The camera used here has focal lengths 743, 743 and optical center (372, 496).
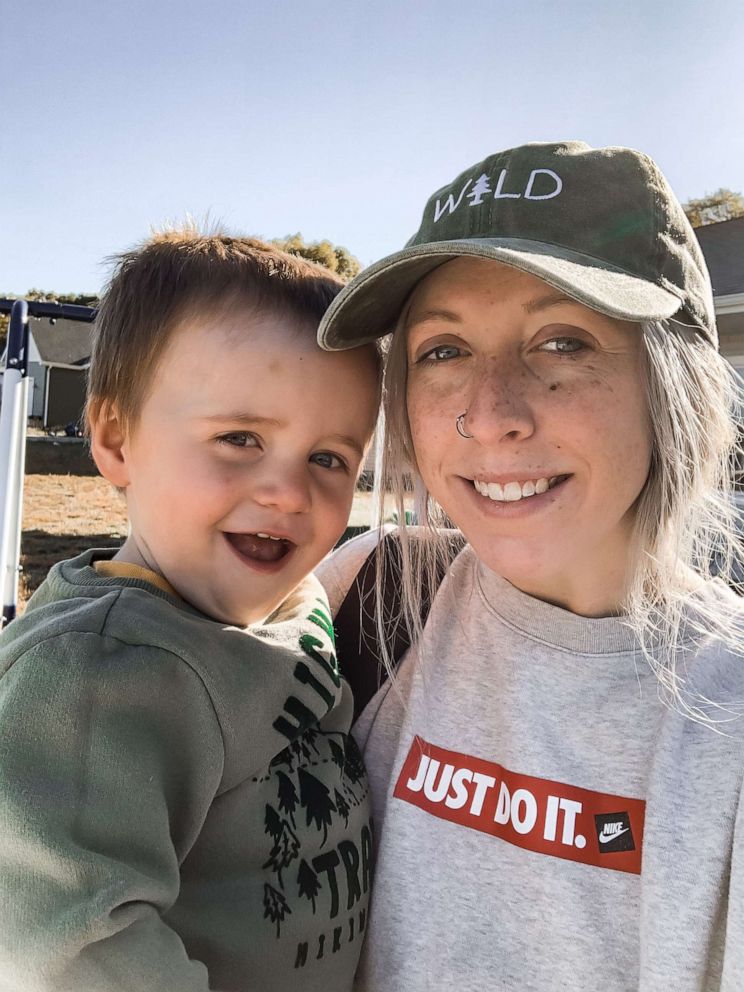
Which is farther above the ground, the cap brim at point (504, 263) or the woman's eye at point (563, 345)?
the cap brim at point (504, 263)

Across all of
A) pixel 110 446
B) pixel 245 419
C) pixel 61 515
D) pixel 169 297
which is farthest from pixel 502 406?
pixel 61 515

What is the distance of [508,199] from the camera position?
1.42 m

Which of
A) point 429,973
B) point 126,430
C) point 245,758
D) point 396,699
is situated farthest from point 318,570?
point 429,973

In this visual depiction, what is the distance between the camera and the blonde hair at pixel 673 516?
4.42ft

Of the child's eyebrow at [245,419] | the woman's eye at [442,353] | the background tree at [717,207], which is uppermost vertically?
the background tree at [717,207]

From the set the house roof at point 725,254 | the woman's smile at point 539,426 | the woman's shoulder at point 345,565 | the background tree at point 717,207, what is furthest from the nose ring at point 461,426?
the background tree at point 717,207

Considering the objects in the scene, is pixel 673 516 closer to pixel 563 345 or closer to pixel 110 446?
pixel 563 345

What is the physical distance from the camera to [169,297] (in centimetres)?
151

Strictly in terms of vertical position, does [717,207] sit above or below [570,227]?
above

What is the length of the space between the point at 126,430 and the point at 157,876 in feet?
2.81

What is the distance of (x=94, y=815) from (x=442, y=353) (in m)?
1.04

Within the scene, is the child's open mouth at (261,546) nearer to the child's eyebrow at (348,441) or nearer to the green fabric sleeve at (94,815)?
the child's eyebrow at (348,441)

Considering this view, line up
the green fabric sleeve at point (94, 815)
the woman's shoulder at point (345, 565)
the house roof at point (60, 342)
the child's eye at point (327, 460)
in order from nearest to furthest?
the green fabric sleeve at point (94, 815) < the child's eye at point (327, 460) < the woman's shoulder at point (345, 565) < the house roof at point (60, 342)

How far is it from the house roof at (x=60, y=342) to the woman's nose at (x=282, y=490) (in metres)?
37.6
